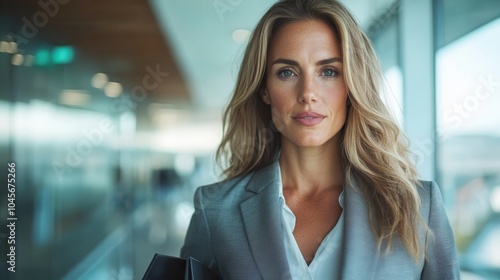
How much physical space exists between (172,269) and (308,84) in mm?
696

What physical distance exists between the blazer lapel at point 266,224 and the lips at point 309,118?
10.5 inches

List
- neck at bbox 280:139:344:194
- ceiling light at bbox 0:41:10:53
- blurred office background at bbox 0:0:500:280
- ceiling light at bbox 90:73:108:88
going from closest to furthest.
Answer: neck at bbox 280:139:344:194 < blurred office background at bbox 0:0:500:280 < ceiling light at bbox 0:41:10:53 < ceiling light at bbox 90:73:108:88

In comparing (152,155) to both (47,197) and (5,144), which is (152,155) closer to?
(47,197)

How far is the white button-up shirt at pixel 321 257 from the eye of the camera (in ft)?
5.30

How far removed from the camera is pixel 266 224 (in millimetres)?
1727

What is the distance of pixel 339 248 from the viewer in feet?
5.42

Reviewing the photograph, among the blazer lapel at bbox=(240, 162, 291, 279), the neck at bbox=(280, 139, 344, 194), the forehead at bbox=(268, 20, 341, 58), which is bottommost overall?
the blazer lapel at bbox=(240, 162, 291, 279)

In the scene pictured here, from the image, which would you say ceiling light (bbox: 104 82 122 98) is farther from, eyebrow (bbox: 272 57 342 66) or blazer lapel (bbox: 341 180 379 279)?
blazer lapel (bbox: 341 180 379 279)

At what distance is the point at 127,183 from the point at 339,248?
9.61 metres

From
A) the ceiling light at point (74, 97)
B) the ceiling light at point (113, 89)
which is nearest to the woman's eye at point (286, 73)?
the ceiling light at point (74, 97)

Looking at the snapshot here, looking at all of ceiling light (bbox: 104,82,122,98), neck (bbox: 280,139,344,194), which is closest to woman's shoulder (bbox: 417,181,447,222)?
neck (bbox: 280,139,344,194)

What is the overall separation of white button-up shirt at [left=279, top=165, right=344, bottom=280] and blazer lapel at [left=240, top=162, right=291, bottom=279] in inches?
2.0

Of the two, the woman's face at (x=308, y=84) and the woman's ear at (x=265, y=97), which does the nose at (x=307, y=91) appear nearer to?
the woman's face at (x=308, y=84)

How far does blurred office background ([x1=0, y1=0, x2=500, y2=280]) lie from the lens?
3.75 meters
